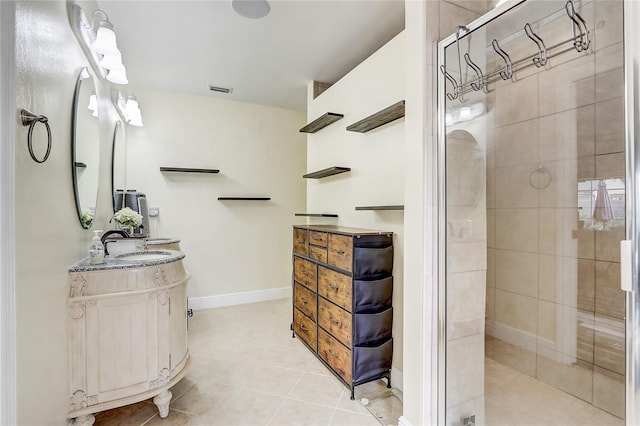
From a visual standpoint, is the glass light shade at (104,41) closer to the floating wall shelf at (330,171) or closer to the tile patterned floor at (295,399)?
the floating wall shelf at (330,171)

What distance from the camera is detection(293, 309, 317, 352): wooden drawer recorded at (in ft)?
8.65

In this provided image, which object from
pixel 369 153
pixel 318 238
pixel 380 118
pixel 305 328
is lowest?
pixel 305 328

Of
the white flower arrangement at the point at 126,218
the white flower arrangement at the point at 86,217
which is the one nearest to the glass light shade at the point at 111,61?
the white flower arrangement at the point at 86,217

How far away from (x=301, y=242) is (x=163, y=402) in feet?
4.99

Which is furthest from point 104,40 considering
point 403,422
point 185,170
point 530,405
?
point 530,405

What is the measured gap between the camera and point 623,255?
3.35ft

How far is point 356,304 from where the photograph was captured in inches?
82.0

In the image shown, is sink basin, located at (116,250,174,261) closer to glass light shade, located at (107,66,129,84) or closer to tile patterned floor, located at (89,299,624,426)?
tile patterned floor, located at (89,299,624,426)

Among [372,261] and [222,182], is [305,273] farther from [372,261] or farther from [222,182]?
[222,182]

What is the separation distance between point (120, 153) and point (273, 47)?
2.03 meters

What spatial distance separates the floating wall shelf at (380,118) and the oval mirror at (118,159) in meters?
2.34

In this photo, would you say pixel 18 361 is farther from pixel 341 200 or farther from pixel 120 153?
pixel 120 153

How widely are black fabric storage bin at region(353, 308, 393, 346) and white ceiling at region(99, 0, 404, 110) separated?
2198mm

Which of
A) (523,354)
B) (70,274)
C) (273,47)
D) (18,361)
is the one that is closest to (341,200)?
(273,47)
